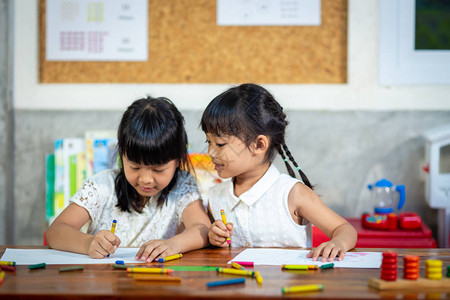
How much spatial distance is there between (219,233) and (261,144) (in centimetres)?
33

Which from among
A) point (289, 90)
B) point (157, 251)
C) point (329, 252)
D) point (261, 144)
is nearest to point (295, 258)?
point (329, 252)

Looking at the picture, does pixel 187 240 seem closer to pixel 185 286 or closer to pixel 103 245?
pixel 103 245

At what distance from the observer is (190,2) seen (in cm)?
254

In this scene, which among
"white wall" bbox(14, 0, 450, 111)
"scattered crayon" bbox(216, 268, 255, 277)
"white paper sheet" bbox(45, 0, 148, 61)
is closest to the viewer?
"scattered crayon" bbox(216, 268, 255, 277)

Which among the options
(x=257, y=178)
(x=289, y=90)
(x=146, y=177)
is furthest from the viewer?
(x=289, y=90)

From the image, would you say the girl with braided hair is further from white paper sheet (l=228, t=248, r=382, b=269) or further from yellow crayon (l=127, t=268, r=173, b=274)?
yellow crayon (l=127, t=268, r=173, b=274)

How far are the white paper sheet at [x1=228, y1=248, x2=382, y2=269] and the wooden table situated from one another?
0.16 feet

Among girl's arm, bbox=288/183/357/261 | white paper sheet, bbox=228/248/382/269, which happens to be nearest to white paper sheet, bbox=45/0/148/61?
girl's arm, bbox=288/183/357/261

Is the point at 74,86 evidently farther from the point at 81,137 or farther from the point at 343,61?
the point at 343,61

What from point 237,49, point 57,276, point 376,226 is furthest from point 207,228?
point 237,49

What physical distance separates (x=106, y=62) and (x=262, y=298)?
197 centimetres

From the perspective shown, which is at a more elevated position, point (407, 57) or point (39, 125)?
point (407, 57)

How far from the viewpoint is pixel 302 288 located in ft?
2.95

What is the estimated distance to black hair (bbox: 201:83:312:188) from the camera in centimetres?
149
